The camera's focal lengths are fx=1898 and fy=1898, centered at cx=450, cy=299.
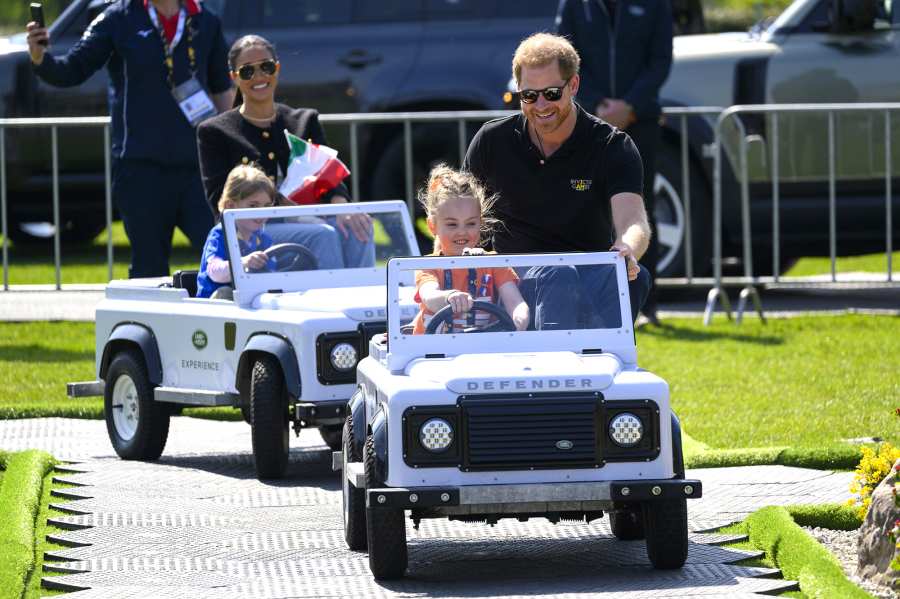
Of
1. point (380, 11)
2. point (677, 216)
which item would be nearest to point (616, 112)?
point (677, 216)

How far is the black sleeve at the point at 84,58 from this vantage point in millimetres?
10547

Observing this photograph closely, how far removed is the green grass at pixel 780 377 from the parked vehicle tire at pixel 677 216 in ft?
2.03

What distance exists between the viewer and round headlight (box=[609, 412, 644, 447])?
6.19 meters

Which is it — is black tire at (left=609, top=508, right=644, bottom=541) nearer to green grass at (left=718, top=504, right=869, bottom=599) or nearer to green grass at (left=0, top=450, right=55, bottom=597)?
green grass at (left=718, top=504, right=869, bottom=599)

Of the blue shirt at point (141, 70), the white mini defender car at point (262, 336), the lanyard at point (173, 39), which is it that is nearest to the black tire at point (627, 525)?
the white mini defender car at point (262, 336)

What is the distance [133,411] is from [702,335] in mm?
4778

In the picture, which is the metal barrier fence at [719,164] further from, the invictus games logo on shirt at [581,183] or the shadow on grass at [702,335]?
the invictus games logo on shirt at [581,183]

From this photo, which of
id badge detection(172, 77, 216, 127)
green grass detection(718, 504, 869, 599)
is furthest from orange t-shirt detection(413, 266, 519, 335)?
id badge detection(172, 77, 216, 127)

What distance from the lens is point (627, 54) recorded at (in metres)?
12.6

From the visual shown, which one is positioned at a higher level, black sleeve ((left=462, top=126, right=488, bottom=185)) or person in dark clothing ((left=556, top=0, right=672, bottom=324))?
person in dark clothing ((left=556, top=0, right=672, bottom=324))

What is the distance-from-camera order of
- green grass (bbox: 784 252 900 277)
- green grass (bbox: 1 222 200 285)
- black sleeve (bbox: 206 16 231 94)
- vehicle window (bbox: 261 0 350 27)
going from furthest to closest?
1. green grass (bbox: 784 252 900 277)
2. green grass (bbox: 1 222 200 285)
3. vehicle window (bbox: 261 0 350 27)
4. black sleeve (bbox: 206 16 231 94)

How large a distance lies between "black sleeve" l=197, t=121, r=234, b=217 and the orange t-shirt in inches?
124

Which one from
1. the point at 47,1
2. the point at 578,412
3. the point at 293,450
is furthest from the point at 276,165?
the point at 47,1

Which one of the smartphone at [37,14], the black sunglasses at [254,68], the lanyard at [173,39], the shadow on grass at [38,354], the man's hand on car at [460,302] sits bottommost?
the shadow on grass at [38,354]
